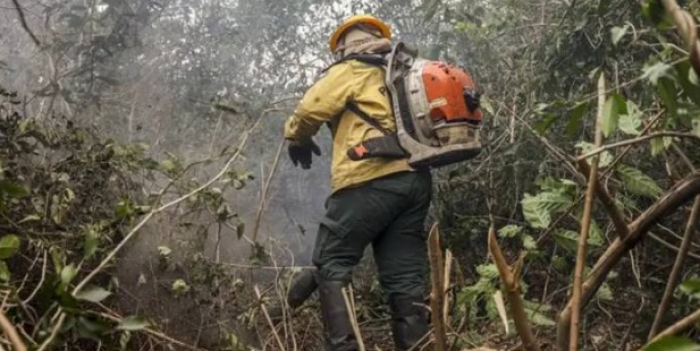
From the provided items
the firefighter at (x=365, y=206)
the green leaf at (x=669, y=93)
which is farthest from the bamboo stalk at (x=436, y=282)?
the firefighter at (x=365, y=206)

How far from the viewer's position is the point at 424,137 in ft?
11.6

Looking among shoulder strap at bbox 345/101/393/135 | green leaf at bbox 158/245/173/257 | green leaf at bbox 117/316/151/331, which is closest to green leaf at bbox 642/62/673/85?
green leaf at bbox 117/316/151/331

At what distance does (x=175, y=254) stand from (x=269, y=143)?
4.52 meters

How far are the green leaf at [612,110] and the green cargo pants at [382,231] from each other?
7.82 ft

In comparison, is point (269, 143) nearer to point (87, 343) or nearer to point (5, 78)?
point (5, 78)

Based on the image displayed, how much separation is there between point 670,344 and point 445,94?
2720 millimetres

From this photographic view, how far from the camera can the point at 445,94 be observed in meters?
3.50

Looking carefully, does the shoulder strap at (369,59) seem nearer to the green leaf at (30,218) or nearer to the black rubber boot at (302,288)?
the black rubber boot at (302,288)

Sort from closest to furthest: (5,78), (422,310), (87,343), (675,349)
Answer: (675,349) → (87,343) → (422,310) → (5,78)

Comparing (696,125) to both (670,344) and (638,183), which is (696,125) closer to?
(638,183)

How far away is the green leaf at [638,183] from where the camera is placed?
1.63 metres

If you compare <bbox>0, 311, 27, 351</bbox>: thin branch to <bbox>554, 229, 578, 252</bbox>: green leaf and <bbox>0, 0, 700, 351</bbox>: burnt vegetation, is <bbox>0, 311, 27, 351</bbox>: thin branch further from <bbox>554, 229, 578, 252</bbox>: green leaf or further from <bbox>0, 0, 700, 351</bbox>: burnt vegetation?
<bbox>554, 229, 578, 252</bbox>: green leaf

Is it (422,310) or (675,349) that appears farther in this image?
(422,310)

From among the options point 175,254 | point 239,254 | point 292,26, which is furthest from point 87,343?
point 292,26
